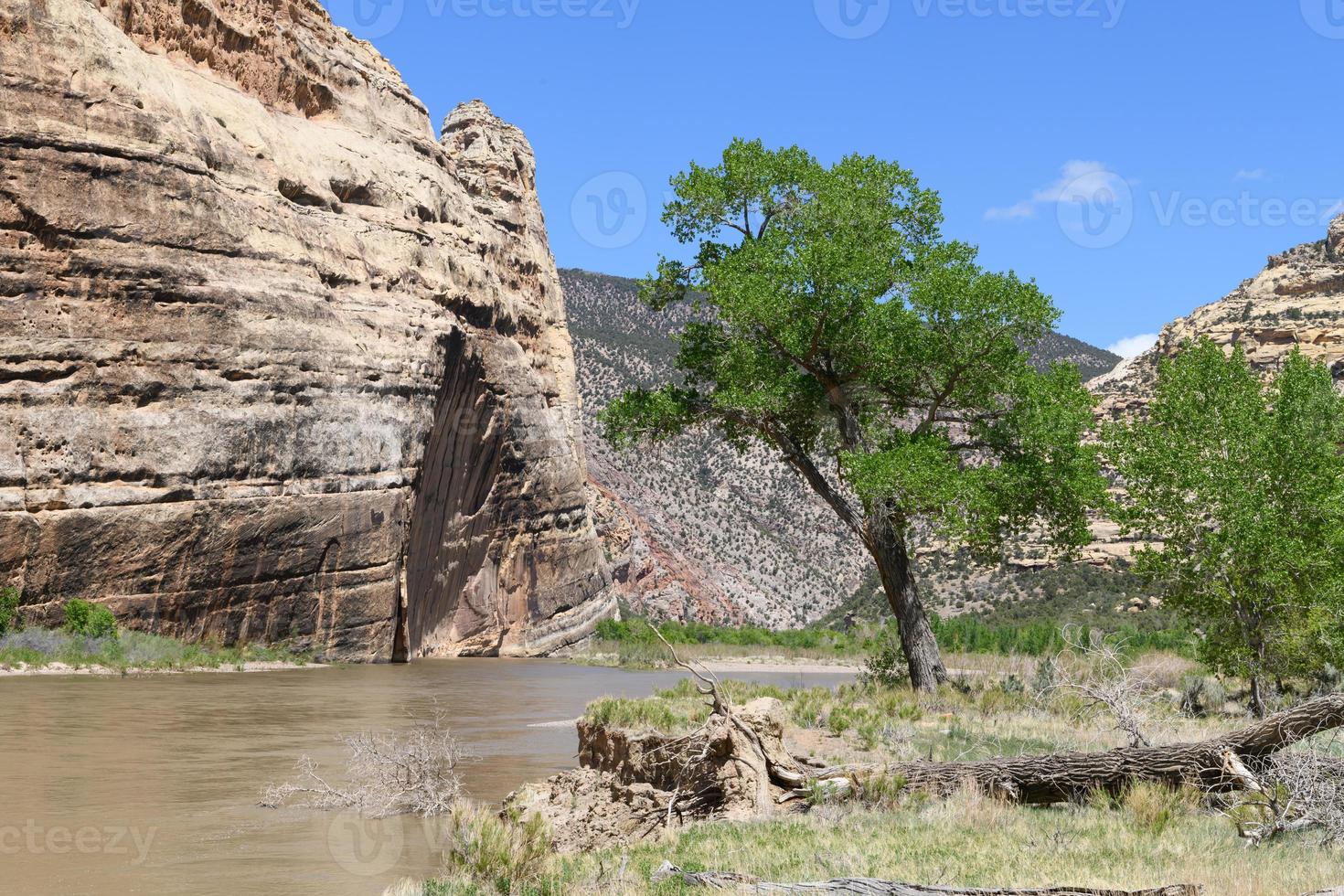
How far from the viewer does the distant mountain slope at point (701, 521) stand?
87500 millimetres

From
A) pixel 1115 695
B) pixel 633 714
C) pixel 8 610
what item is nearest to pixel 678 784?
pixel 633 714

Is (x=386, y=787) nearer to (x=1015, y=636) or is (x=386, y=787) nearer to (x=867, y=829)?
(x=867, y=829)

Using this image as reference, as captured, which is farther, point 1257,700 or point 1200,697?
point 1200,697

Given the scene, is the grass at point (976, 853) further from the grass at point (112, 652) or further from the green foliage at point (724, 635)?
the green foliage at point (724, 635)

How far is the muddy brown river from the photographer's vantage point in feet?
30.0

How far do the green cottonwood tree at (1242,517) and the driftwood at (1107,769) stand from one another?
27.4 ft

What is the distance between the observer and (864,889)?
6230 millimetres

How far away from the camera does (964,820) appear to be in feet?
29.1

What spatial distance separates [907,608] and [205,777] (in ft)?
38.4

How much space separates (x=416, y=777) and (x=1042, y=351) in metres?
104

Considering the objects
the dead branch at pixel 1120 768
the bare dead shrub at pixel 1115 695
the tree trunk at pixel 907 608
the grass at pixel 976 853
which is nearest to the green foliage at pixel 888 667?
the tree trunk at pixel 907 608

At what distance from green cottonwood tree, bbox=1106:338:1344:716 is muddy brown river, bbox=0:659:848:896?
11.1 metres

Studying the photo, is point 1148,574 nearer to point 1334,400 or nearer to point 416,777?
point 1334,400

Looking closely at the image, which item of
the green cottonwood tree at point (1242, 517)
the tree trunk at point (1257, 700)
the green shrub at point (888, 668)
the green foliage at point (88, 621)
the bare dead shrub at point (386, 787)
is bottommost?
the green foliage at point (88, 621)
